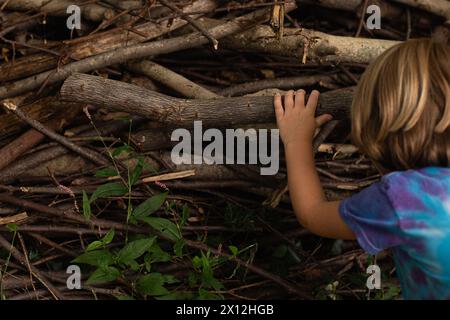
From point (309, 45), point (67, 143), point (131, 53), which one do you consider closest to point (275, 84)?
point (309, 45)

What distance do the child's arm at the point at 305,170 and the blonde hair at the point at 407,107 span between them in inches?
7.3

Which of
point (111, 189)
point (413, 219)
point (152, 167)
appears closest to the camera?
point (413, 219)

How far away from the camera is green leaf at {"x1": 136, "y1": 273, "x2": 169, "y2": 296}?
6.16 feet

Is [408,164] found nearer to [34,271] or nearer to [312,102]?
[312,102]

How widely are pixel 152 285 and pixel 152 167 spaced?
0.41 m

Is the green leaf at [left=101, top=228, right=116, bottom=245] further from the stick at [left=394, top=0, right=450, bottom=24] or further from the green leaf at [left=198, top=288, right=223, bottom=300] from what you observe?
the stick at [left=394, top=0, right=450, bottom=24]

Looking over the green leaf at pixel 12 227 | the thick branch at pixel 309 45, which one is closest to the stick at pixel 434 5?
the thick branch at pixel 309 45

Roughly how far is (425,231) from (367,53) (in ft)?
3.30

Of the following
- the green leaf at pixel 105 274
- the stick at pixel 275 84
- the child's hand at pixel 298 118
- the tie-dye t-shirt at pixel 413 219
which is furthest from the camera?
the stick at pixel 275 84

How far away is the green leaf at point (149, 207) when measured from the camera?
76.7 inches

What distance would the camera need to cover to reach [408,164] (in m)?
1.50

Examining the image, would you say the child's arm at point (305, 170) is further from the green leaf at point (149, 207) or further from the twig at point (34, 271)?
the twig at point (34, 271)

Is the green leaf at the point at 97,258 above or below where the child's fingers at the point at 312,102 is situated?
below

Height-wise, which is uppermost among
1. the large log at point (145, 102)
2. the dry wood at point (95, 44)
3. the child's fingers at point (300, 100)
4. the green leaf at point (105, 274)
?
the dry wood at point (95, 44)
